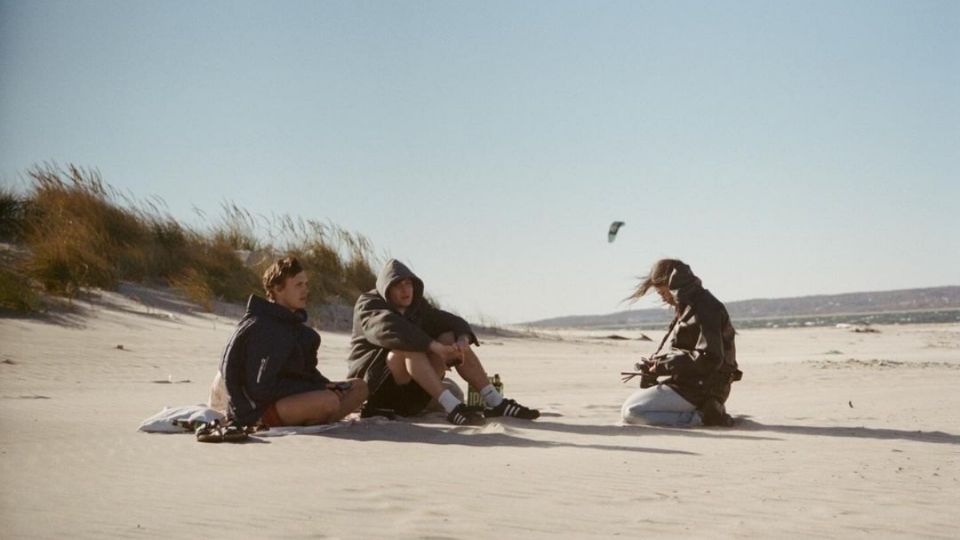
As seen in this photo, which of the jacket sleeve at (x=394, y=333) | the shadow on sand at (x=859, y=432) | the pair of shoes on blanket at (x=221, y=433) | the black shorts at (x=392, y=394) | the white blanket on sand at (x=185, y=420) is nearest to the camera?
the pair of shoes on blanket at (x=221, y=433)

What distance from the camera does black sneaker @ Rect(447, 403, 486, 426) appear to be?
8953 mm

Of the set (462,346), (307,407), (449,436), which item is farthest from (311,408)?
(462,346)

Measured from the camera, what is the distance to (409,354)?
9094 mm

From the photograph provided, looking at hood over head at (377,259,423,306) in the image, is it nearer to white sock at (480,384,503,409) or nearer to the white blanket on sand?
white sock at (480,384,503,409)

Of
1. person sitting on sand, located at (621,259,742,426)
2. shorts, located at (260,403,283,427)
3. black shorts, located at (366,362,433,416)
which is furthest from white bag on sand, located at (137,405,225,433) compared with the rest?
person sitting on sand, located at (621,259,742,426)

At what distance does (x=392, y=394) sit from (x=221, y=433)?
1.93 meters

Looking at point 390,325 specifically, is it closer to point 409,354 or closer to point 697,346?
point 409,354

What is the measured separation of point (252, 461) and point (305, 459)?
12.3 inches

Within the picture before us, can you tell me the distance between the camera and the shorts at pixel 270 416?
820 cm

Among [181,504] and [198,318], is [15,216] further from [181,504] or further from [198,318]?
[181,504]

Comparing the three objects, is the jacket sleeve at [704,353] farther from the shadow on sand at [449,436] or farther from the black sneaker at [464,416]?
the black sneaker at [464,416]

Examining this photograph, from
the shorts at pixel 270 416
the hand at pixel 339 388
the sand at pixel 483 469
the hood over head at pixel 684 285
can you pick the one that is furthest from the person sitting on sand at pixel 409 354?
the hood over head at pixel 684 285

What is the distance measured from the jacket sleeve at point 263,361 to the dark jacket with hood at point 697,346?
3.02 metres

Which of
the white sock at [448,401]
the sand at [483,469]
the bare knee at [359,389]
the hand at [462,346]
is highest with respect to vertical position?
the hand at [462,346]
